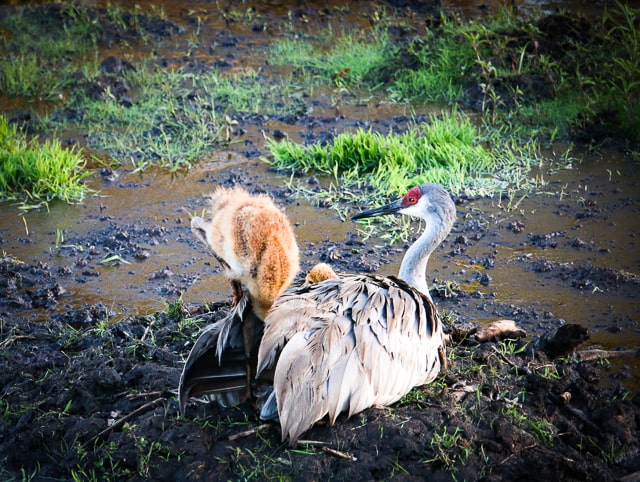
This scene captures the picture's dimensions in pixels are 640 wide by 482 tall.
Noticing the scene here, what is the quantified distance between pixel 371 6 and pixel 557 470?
9.57 m

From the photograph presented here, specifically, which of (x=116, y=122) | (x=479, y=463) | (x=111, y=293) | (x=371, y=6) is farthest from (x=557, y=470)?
(x=371, y=6)

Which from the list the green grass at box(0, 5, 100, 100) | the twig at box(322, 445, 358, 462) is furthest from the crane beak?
the green grass at box(0, 5, 100, 100)

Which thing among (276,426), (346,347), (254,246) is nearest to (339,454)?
(276,426)

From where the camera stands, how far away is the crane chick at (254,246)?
4.10 meters

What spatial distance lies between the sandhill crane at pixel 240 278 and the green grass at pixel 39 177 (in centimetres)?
349

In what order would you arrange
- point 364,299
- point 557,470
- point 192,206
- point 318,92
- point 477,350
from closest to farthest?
point 557,470 < point 364,299 < point 477,350 < point 192,206 < point 318,92

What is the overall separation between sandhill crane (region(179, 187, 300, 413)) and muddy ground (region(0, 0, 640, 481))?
204mm

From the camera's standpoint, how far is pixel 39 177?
760cm

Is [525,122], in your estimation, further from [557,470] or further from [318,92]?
[557,470]

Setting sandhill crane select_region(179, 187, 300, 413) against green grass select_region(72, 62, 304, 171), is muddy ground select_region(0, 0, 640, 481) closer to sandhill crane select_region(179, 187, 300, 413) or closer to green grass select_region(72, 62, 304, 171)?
sandhill crane select_region(179, 187, 300, 413)

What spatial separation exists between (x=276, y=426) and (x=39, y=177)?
14.0 feet

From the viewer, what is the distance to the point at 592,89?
8938 mm

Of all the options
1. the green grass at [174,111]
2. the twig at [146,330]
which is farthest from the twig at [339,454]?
the green grass at [174,111]

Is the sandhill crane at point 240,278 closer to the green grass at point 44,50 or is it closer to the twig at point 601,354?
the twig at point 601,354
